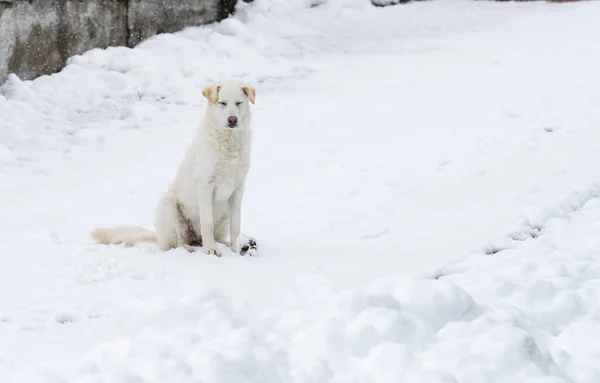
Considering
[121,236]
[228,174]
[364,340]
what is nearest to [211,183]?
[228,174]

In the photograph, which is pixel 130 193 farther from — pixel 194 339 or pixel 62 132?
pixel 194 339

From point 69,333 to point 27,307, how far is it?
20.7 inches

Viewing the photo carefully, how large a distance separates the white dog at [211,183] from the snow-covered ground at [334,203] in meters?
0.19

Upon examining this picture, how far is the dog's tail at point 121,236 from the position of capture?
575 centimetres

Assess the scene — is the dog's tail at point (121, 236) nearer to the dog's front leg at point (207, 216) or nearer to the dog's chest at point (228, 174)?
the dog's front leg at point (207, 216)

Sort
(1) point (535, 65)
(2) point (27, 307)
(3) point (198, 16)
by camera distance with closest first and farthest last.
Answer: (2) point (27, 307) < (1) point (535, 65) < (3) point (198, 16)

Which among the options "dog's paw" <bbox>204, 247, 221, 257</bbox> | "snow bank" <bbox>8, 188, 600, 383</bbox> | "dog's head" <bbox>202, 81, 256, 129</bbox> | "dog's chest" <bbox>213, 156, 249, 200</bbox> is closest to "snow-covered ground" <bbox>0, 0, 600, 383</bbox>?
"snow bank" <bbox>8, 188, 600, 383</bbox>

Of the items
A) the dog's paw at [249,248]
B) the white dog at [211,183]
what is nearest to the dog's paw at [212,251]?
the white dog at [211,183]

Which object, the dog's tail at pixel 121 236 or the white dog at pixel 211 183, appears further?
the dog's tail at pixel 121 236

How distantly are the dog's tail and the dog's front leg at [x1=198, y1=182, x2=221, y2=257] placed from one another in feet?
1.45

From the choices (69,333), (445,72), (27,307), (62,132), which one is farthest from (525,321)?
(445,72)

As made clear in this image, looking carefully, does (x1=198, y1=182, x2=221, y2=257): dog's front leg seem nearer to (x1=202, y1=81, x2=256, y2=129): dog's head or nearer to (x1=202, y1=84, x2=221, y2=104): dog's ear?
(x1=202, y1=81, x2=256, y2=129): dog's head

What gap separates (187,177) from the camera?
567 cm

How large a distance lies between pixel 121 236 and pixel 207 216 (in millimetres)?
637
